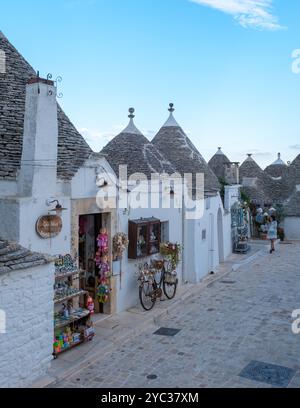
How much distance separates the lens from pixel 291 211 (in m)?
26.0

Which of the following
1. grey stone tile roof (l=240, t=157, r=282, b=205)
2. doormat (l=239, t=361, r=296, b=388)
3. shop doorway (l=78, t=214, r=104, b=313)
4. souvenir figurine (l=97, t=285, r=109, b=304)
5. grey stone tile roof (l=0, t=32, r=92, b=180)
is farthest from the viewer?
grey stone tile roof (l=240, t=157, r=282, b=205)

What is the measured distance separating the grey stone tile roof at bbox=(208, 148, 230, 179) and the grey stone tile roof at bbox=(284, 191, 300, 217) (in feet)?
15.6

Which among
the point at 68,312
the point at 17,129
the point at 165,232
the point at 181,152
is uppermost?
the point at 181,152

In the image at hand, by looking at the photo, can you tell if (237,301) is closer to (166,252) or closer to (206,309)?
(206,309)

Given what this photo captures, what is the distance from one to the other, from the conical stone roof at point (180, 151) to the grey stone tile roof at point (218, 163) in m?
7.54

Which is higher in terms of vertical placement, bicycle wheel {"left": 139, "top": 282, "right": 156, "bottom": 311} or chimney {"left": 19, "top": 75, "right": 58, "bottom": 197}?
chimney {"left": 19, "top": 75, "right": 58, "bottom": 197}

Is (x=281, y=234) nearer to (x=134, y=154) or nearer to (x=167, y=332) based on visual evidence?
(x=134, y=154)

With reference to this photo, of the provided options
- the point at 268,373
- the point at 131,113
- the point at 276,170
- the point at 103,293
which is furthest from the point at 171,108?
the point at 276,170

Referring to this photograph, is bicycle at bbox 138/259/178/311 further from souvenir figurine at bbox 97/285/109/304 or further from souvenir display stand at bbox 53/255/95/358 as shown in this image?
souvenir display stand at bbox 53/255/95/358

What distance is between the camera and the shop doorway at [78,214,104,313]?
393 inches

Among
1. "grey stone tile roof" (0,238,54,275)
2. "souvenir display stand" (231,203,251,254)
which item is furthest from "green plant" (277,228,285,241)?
"grey stone tile roof" (0,238,54,275)

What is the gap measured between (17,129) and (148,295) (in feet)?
17.3

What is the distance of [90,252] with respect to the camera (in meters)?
10.1
